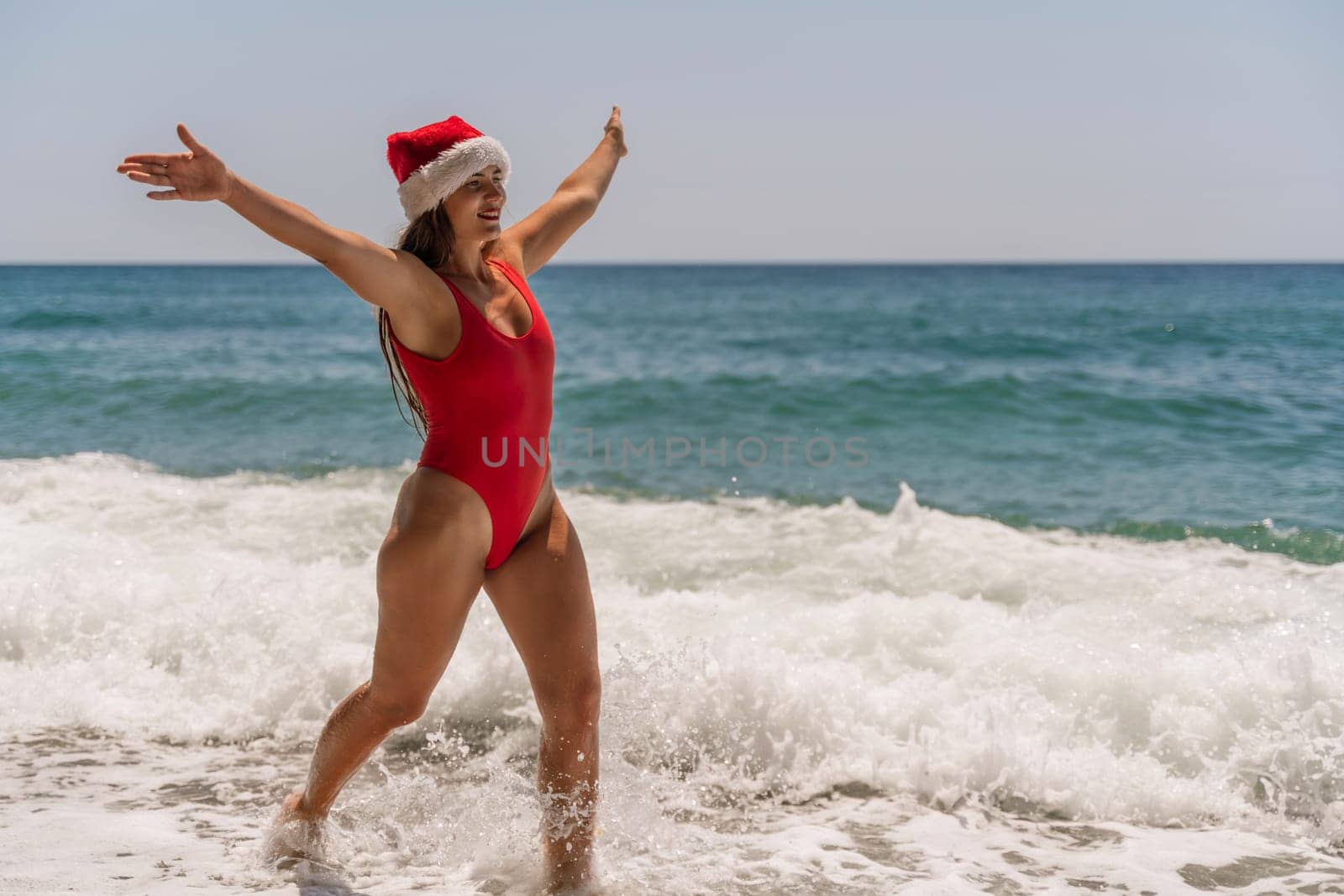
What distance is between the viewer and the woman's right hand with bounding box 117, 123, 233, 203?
2.34 meters

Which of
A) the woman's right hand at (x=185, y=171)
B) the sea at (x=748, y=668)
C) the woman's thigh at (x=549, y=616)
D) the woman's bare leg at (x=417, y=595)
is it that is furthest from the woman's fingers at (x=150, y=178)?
the sea at (x=748, y=668)

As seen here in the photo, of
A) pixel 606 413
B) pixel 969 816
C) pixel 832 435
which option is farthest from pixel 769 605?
pixel 606 413

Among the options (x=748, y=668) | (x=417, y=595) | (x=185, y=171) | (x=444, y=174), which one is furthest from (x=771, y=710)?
(x=185, y=171)

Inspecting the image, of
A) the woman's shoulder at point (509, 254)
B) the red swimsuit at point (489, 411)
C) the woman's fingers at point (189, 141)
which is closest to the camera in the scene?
the woman's fingers at point (189, 141)

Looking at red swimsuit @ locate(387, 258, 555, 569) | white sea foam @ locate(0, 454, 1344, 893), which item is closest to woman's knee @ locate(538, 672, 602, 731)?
red swimsuit @ locate(387, 258, 555, 569)

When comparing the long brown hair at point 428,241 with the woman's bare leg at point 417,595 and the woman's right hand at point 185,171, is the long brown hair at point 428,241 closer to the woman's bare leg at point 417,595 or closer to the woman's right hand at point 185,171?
the woman's bare leg at point 417,595

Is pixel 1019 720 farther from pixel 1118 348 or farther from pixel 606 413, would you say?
pixel 1118 348

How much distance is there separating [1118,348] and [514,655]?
58.9ft

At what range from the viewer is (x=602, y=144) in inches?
152

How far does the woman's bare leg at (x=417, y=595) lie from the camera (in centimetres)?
281

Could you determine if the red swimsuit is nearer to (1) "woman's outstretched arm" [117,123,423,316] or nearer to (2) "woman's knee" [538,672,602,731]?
(1) "woman's outstretched arm" [117,123,423,316]

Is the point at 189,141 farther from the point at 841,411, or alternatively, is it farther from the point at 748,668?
the point at 841,411

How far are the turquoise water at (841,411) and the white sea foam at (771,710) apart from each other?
9.36ft

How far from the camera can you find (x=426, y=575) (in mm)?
2830
